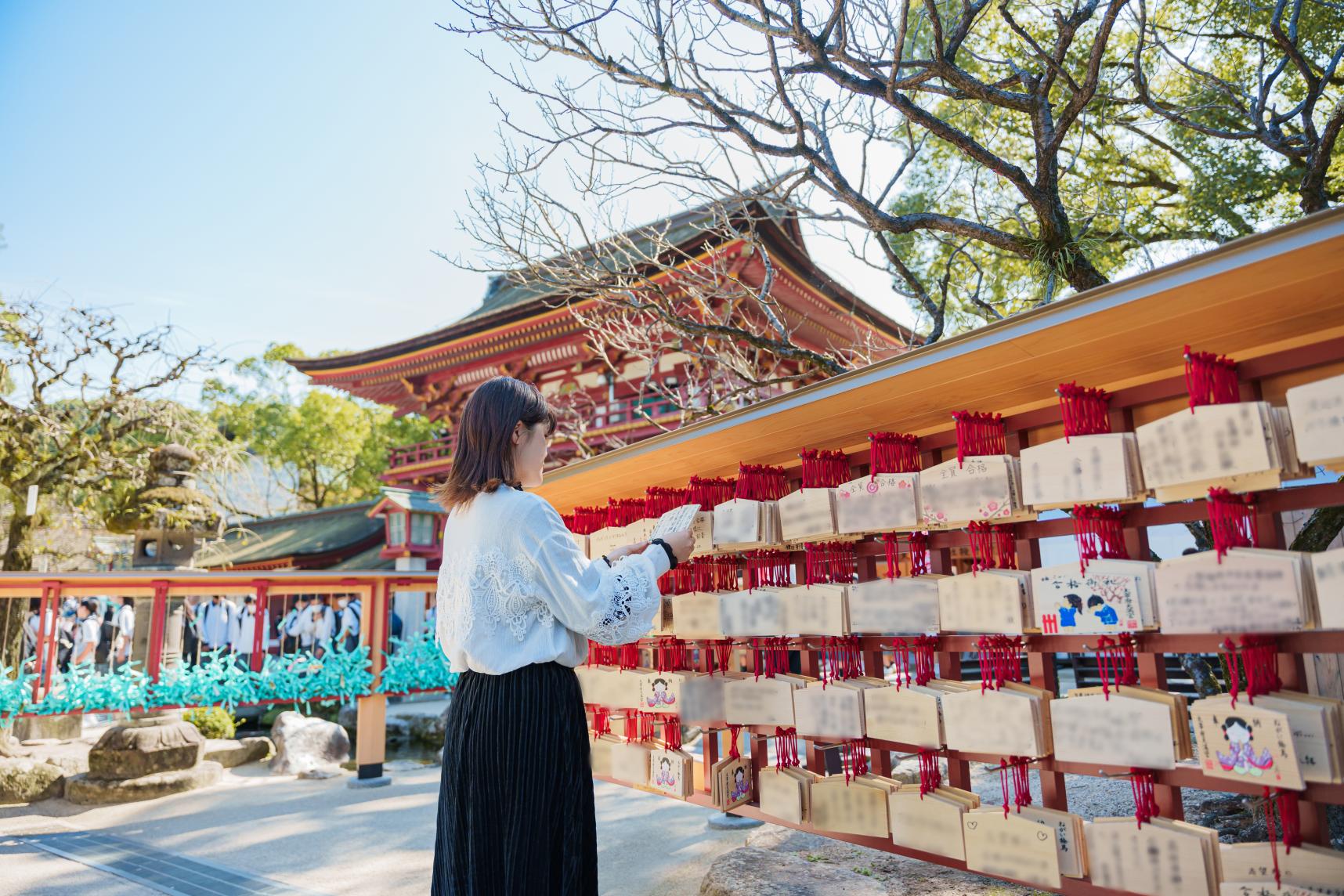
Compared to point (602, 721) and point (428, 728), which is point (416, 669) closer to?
point (428, 728)

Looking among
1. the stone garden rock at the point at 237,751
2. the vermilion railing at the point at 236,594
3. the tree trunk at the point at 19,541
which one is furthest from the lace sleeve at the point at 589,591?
the tree trunk at the point at 19,541

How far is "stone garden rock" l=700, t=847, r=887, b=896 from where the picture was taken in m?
3.06

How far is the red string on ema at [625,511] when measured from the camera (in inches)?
134

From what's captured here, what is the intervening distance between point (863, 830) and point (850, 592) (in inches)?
26.4

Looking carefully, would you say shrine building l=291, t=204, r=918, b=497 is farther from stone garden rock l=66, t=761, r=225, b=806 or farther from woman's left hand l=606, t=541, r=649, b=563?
woman's left hand l=606, t=541, r=649, b=563

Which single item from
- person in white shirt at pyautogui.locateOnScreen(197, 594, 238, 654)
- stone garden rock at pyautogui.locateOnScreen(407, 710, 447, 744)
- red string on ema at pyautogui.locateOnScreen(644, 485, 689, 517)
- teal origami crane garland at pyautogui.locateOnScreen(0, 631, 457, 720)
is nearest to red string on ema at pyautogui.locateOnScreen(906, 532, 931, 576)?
red string on ema at pyautogui.locateOnScreen(644, 485, 689, 517)

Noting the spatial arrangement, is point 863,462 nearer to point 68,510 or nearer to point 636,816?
point 636,816

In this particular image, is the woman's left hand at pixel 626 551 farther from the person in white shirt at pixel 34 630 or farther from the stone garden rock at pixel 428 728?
the stone garden rock at pixel 428 728

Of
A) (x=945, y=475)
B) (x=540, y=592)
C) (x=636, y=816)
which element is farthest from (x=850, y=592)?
(x=636, y=816)

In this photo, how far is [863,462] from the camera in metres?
2.81

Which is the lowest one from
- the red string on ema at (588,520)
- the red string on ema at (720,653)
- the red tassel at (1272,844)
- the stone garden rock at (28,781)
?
the stone garden rock at (28,781)

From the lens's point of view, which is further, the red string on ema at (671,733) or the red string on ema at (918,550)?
the red string on ema at (671,733)

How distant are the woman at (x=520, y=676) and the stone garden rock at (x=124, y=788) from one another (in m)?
5.82

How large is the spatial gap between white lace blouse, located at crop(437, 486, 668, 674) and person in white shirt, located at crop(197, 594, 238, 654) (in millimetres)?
5943
